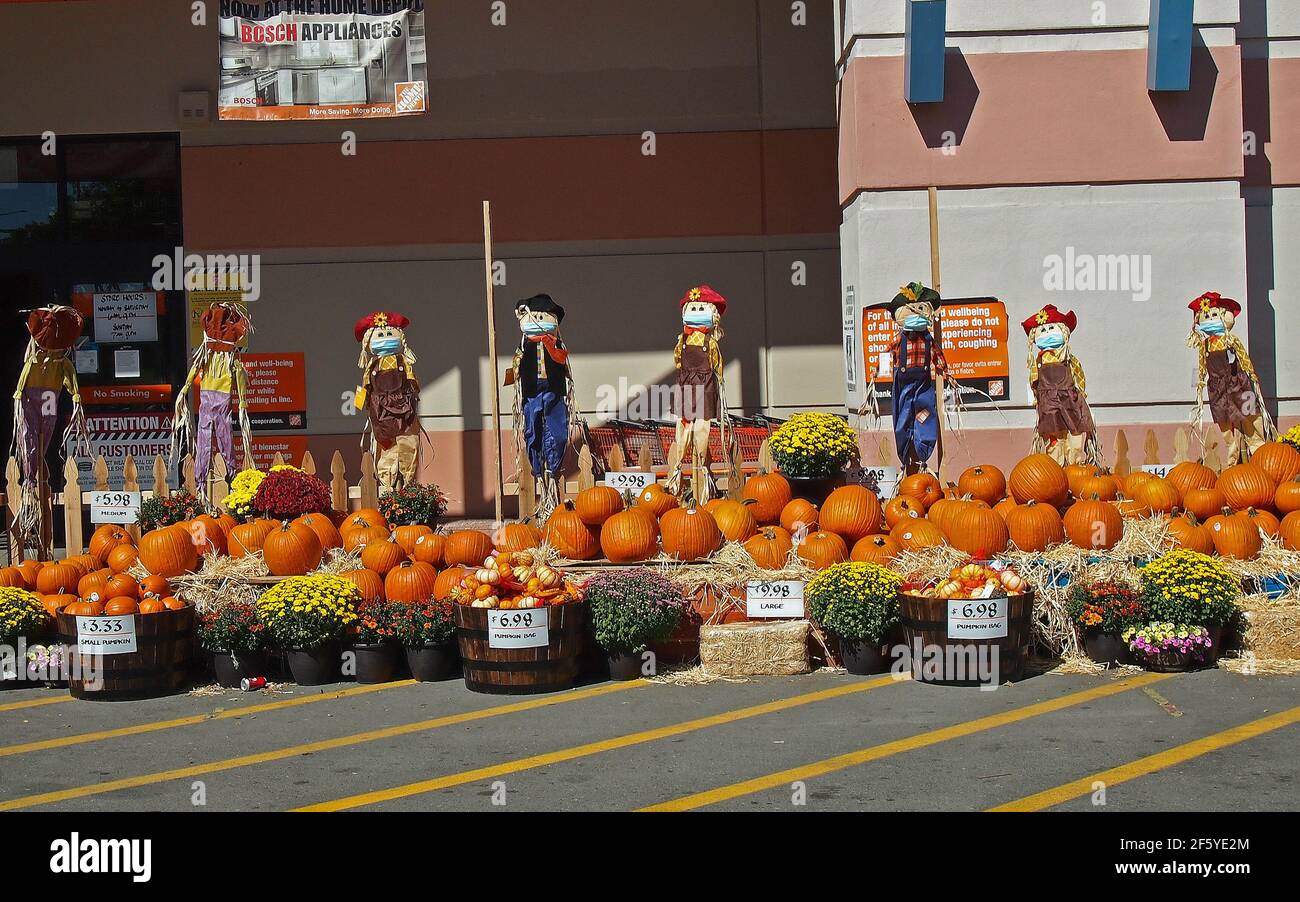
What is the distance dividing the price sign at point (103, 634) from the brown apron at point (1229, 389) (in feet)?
28.5

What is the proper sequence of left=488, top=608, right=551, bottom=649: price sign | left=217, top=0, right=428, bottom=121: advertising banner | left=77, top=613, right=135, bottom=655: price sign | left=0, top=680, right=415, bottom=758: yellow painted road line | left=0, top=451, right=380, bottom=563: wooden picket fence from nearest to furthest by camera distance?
left=0, top=680, right=415, bottom=758: yellow painted road line → left=488, top=608, right=551, bottom=649: price sign → left=77, top=613, right=135, bottom=655: price sign → left=0, top=451, right=380, bottom=563: wooden picket fence → left=217, top=0, right=428, bottom=121: advertising banner

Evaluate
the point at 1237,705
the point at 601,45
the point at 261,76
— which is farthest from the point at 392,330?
the point at 1237,705

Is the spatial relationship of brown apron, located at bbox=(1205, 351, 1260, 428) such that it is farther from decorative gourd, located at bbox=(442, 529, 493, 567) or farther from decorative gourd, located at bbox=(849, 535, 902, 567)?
decorative gourd, located at bbox=(442, 529, 493, 567)

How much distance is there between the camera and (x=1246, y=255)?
44.6 feet

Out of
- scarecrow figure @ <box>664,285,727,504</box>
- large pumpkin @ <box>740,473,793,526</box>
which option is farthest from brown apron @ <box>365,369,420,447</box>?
large pumpkin @ <box>740,473,793,526</box>

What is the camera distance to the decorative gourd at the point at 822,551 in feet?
32.0

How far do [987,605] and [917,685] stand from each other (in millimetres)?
649

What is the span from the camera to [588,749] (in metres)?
7.32

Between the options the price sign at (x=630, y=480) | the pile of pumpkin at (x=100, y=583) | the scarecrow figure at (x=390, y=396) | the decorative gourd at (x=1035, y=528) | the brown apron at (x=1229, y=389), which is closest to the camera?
the pile of pumpkin at (x=100, y=583)

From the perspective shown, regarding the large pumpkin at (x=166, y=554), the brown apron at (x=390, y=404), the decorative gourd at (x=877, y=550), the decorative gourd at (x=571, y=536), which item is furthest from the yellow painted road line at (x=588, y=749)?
the brown apron at (x=390, y=404)

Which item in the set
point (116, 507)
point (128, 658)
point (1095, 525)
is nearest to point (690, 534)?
point (1095, 525)

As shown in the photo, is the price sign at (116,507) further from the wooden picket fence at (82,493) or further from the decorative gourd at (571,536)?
the decorative gourd at (571,536)

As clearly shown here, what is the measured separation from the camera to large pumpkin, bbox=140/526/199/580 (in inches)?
382

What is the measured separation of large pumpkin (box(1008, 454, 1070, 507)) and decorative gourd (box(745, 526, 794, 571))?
1.75m
